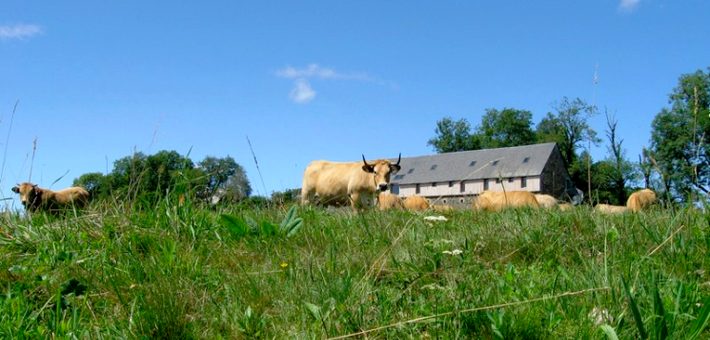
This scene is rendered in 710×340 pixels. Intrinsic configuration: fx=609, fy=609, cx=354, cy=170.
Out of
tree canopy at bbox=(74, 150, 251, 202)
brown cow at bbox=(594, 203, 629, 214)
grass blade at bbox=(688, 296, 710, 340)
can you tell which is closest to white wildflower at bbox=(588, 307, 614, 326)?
grass blade at bbox=(688, 296, 710, 340)

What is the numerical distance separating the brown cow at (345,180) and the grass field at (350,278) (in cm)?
1104

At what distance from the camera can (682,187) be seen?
5027 millimetres

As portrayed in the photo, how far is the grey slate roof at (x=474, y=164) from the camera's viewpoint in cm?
8094

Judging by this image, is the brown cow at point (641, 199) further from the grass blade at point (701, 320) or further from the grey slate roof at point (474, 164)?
the grey slate roof at point (474, 164)

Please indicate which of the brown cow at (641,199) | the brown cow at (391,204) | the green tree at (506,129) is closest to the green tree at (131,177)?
the brown cow at (391,204)

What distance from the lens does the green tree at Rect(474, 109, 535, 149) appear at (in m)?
108

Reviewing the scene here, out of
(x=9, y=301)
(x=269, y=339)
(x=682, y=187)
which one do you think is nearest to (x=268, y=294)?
(x=269, y=339)

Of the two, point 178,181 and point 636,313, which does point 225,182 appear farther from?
point 636,313

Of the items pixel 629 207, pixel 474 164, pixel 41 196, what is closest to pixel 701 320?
pixel 629 207

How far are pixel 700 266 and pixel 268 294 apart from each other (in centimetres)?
232

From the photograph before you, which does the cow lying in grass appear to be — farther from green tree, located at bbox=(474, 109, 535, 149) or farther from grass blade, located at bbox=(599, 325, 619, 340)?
green tree, located at bbox=(474, 109, 535, 149)

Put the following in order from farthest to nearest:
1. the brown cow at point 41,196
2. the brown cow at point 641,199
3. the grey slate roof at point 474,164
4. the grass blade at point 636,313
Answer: the grey slate roof at point 474,164, the brown cow at point 41,196, the brown cow at point 641,199, the grass blade at point 636,313

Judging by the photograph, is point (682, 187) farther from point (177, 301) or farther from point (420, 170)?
point (420, 170)

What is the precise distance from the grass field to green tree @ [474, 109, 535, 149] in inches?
4155
